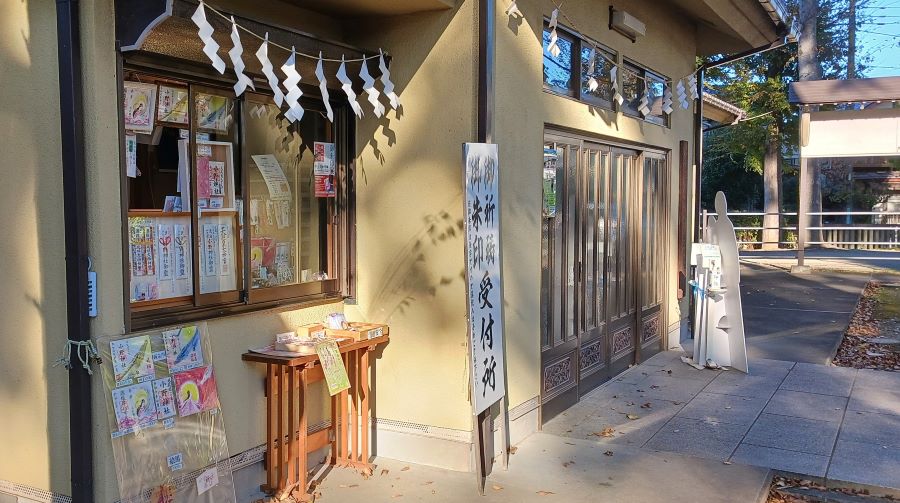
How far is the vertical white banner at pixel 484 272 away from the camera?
15.6ft

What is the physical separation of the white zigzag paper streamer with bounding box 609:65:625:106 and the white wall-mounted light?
38cm

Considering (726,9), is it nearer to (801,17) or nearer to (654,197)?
(654,197)

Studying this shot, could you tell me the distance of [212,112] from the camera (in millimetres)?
4703

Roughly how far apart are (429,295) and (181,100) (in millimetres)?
1987

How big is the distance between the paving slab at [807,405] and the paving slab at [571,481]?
5.40ft

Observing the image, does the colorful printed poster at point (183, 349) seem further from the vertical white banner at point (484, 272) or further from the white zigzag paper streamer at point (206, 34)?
the vertical white banner at point (484, 272)

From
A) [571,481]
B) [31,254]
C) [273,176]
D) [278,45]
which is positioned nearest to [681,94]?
[571,481]

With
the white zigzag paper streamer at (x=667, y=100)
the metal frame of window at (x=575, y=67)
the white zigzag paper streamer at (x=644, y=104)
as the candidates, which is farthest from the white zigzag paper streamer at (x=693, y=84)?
the metal frame of window at (x=575, y=67)

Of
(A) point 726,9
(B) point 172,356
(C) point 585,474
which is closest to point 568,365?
(C) point 585,474

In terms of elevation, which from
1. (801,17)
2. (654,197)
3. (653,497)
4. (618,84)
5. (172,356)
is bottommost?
(653,497)

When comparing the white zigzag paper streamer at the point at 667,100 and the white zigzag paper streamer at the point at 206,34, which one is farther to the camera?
the white zigzag paper streamer at the point at 667,100

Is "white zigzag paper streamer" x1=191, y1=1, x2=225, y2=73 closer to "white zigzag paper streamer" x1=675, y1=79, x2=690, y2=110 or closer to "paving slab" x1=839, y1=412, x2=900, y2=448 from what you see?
"paving slab" x1=839, y1=412, x2=900, y2=448

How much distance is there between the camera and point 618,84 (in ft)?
25.0

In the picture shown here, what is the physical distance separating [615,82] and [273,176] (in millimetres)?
3685
